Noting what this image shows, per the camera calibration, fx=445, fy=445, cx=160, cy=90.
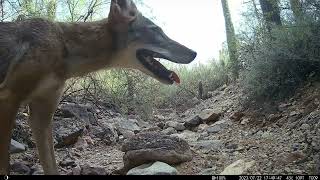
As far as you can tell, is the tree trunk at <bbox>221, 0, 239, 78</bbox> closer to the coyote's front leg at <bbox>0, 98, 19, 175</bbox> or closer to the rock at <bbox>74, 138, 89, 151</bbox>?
the rock at <bbox>74, 138, 89, 151</bbox>

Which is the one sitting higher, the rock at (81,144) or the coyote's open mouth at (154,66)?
the coyote's open mouth at (154,66)

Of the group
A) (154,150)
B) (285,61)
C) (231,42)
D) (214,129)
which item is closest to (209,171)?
(154,150)

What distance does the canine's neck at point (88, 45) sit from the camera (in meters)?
4.73

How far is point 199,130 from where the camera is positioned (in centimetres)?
849

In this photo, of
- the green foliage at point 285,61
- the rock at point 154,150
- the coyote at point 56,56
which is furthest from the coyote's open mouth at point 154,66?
the green foliage at point 285,61

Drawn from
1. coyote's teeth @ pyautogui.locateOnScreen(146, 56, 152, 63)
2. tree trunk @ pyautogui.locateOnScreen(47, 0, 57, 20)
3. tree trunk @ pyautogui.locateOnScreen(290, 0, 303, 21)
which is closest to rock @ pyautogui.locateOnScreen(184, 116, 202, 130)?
tree trunk @ pyautogui.locateOnScreen(290, 0, 303, 21)

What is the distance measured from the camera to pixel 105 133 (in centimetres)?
830

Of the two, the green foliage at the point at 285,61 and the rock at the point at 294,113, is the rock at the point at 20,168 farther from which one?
the green foliage at the point at 285,61

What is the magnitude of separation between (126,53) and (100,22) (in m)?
0.46

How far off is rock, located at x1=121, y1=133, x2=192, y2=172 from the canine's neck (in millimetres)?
1004

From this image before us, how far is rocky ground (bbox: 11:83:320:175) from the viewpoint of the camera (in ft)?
15.5

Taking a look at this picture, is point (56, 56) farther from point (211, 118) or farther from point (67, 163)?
point (211, 118)

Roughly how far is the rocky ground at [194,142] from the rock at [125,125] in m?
0.02

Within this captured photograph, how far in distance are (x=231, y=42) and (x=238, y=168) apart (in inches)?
315
